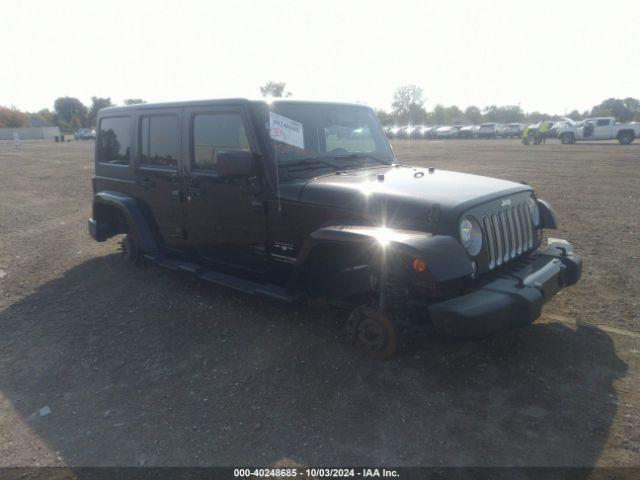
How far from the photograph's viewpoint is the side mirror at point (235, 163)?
12.4ft

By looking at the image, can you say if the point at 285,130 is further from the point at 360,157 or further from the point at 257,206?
the point at 360,157

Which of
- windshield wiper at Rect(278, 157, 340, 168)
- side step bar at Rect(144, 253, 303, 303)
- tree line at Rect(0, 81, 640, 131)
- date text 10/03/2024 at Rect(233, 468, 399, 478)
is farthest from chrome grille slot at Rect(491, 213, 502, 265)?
tree line at Rect(0, 81, 640, 131)

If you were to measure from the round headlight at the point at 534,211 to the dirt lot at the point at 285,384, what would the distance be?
89 cm

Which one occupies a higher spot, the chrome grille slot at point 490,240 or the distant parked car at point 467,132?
the distant parked car at point 467,132

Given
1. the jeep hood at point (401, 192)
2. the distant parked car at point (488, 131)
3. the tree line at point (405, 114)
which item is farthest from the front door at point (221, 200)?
the tree line at point (405, 114)

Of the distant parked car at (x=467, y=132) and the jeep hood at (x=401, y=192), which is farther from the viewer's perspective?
the distant parked car at (x=467, y=132)

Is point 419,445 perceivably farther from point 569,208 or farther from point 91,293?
point 569,208

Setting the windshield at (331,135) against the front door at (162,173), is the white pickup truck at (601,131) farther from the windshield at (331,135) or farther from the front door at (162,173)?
the front door at (162,173)

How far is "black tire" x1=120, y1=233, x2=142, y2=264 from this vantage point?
6.20 meters

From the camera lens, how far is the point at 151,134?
17.2ft

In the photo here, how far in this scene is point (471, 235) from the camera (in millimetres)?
3432

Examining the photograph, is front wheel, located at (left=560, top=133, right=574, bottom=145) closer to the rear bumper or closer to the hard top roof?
the hard top roof

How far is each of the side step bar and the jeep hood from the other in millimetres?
836

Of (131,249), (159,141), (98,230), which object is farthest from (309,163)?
(98,230)
